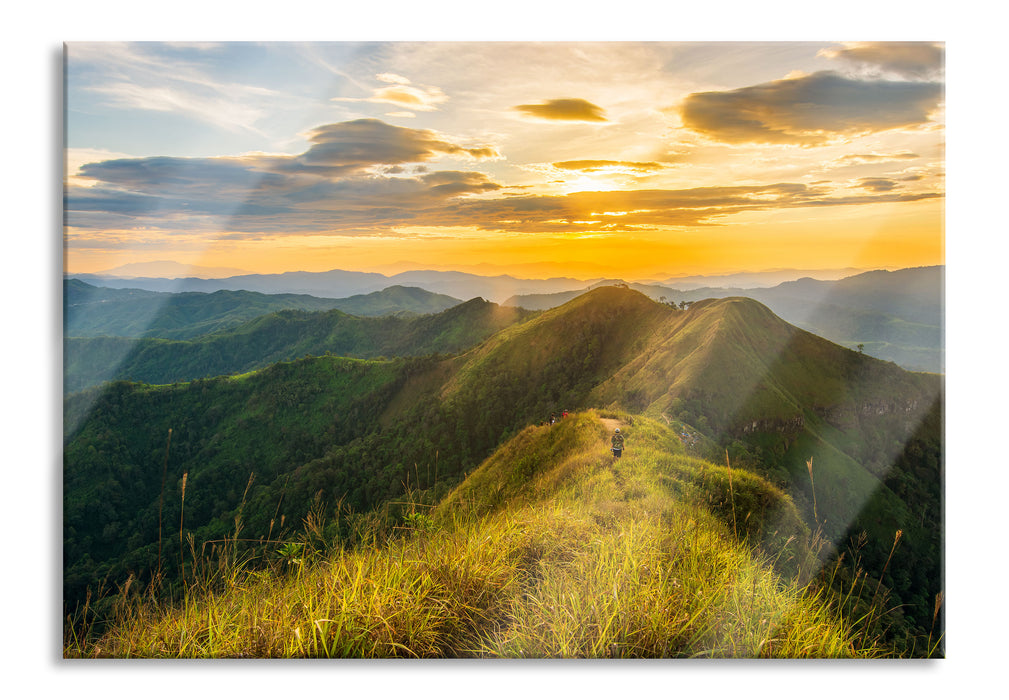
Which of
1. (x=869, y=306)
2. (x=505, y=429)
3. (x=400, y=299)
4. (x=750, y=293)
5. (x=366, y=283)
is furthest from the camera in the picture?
(x=505, y=429)

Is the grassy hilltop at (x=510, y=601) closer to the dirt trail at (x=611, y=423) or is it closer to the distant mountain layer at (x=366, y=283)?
the distant mountain layer at (x=366, y=283)

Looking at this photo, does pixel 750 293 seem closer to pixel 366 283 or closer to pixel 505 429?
pixel 366 283

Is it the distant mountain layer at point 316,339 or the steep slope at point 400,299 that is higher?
the steep slope at point 400,299

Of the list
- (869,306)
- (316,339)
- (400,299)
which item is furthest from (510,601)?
(316,339)

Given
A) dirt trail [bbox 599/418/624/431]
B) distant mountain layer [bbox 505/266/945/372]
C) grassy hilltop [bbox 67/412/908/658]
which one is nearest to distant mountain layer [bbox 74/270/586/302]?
distant mountain layer [bbox 505/266/945/372]

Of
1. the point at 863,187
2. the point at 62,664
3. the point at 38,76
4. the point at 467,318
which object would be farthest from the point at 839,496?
the point at 467,318

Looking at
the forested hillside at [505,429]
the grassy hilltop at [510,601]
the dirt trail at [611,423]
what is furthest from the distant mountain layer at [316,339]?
the grassy hilltop at [510,601]

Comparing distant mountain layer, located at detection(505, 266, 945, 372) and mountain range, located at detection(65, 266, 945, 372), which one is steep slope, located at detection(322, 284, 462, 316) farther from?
distant mountain layer, located at detection(505, 266, 945, 372)

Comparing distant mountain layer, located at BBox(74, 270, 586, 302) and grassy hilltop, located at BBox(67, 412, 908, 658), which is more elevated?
distant mountain layer, located at BBox(74, 270, 586, 302)
